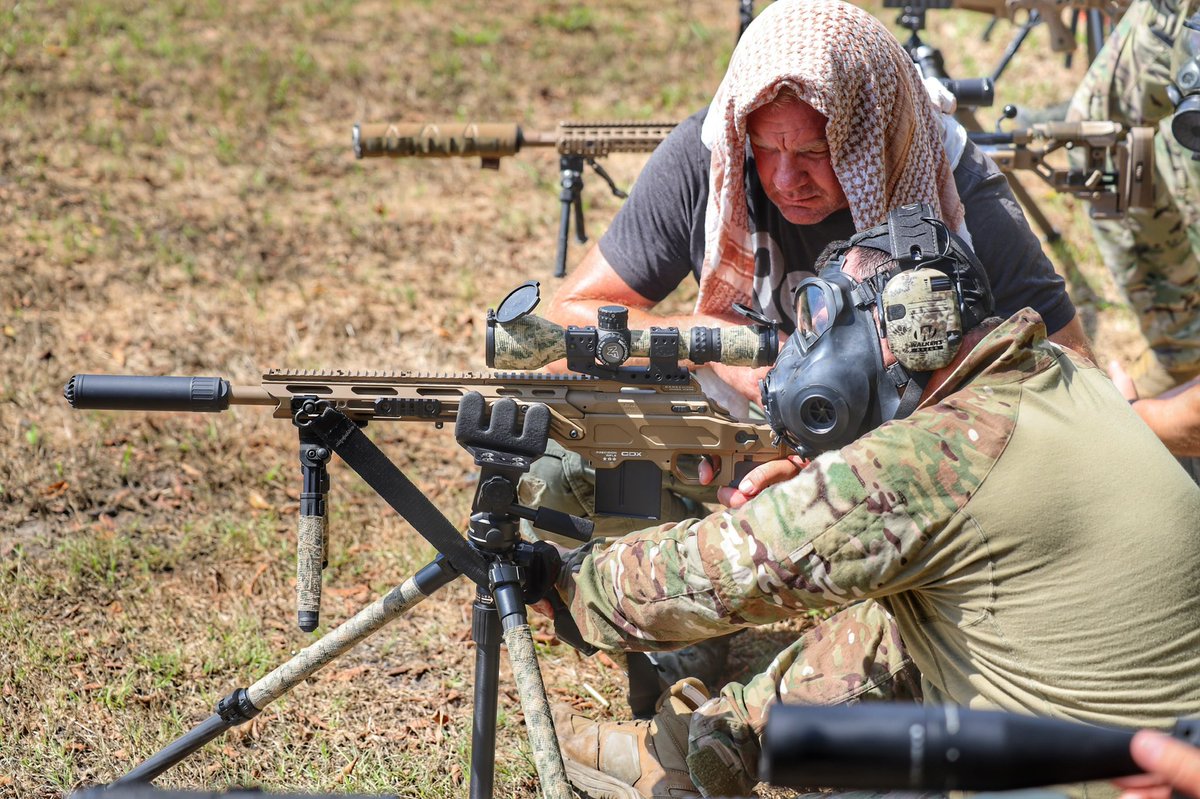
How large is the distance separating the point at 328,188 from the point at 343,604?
4023mm

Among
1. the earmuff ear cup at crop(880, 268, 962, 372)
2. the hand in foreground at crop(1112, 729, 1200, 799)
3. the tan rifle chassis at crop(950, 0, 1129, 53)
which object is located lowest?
the hand in foreground at crop(1112, 729, 1200, 799)

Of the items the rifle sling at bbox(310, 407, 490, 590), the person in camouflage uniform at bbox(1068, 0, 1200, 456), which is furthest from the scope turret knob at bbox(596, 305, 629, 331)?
the person in camouflage uniform at bbox(1068, 0, 1200, 456)

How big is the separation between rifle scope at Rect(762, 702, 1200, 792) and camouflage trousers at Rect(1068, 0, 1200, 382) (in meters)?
4.71

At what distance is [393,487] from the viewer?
10.1 ft

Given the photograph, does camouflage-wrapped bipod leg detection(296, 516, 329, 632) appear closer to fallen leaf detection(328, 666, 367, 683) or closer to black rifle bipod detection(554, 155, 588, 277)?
fallen leaf detection(328, 666, 367, 683)

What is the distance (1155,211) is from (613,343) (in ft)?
12.8

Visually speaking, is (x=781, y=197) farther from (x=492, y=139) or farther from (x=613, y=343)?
(x=492, y=139)

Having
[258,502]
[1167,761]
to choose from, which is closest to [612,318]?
[1167,761]

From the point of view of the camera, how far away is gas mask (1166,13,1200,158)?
15.4 ft

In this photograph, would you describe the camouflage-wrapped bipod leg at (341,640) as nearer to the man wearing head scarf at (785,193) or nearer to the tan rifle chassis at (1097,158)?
the man wearing head scarf at (785,193)

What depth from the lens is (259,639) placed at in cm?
427

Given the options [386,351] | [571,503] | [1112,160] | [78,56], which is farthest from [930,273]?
[78,56]

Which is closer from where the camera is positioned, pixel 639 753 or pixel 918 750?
pixel 918 750

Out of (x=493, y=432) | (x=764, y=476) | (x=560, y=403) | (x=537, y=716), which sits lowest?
(x=537, y=716)
